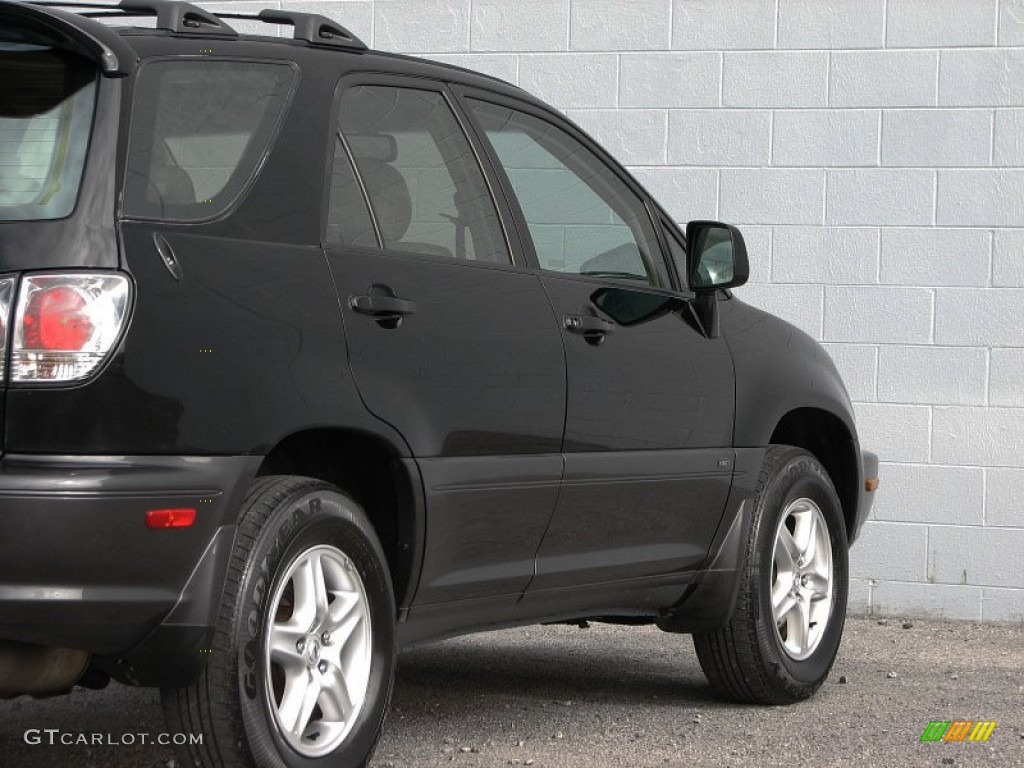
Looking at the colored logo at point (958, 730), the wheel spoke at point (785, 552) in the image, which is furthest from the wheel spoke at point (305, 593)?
the wheel spoke at point (785, 552)

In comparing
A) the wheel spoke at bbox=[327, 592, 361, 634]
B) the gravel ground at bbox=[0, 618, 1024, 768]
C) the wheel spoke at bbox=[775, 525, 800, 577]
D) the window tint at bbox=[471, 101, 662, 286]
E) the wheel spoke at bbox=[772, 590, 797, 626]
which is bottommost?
the gravel ground at bbox=[0, 618, 1024, 768]

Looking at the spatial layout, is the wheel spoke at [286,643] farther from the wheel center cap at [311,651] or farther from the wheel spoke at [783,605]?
the wheel spoke at [783,605]

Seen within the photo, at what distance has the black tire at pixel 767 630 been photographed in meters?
5.57

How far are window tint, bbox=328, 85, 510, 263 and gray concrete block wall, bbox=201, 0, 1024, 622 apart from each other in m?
3.56

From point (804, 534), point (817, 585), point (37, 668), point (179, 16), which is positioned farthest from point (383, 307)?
point (817, 585)

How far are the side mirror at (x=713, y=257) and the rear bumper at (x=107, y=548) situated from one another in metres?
2.10

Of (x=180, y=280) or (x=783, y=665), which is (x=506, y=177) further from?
(x=783, y=665)

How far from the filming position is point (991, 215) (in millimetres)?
7812

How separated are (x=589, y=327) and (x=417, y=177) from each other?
66 cm

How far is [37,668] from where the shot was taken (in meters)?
3.68

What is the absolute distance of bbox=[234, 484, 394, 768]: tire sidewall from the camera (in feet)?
12.3

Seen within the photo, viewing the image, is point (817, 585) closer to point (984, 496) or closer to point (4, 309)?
point (984, 496)

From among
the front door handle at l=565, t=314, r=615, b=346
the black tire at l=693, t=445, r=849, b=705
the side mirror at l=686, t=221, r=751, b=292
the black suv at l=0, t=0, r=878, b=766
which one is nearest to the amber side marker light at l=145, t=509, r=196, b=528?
the black suv at l=0, t=0, r=878, b=766

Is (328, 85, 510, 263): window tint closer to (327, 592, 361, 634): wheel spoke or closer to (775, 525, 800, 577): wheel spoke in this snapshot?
(327, 592, 361, 634): wheel spoke
